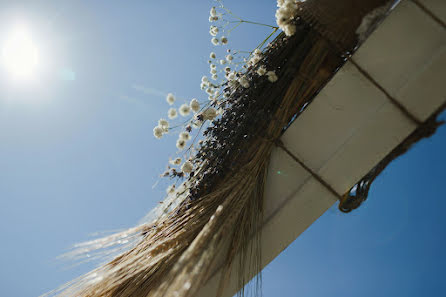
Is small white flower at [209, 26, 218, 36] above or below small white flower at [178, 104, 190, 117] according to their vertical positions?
above

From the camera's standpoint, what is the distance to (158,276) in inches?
25.9

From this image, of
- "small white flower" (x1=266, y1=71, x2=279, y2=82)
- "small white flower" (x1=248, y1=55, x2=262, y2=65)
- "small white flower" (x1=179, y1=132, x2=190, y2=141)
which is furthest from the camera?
"small white flower" (x1=179, y1=132, x2=190, y2=141)

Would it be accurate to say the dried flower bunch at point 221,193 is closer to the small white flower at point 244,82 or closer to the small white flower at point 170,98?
the small white flower at point 244,82

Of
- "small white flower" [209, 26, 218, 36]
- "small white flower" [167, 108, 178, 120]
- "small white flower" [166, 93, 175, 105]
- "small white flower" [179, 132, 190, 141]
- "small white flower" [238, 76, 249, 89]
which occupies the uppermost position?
"small white flower" [209, 26, 218, 36]

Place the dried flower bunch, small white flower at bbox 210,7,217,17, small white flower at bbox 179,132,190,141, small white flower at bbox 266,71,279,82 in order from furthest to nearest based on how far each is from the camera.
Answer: small white flower at bbox 210,7,217,17 < small white flower at bbox 179,132,190,141 < small white flower at bbox 266,71,279,82 < the dried flower bunch

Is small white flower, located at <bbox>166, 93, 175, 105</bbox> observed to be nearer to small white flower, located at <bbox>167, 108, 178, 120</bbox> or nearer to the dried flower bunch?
small white flower, located at <bbox>167, 108, 178, 120</bbox>

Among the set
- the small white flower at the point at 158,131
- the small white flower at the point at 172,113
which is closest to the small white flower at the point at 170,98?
the small white flower at the point at 172,113

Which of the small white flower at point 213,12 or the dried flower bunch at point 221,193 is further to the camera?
the small white flower at point 213,12

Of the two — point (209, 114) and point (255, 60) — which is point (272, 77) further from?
point (209, 114)

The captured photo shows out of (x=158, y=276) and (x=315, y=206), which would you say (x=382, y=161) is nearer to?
(x=315, y=206)

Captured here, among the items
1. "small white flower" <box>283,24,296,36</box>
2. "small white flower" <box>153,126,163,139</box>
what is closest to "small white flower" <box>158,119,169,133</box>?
"small white flower" <box>153,126,163,139</box>

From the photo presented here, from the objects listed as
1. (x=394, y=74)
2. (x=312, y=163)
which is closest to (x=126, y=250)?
(x=312, y=163)

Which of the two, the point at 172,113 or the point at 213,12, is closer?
the point at 172,113

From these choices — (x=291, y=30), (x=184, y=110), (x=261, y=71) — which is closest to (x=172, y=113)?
(x=184, y=110)
